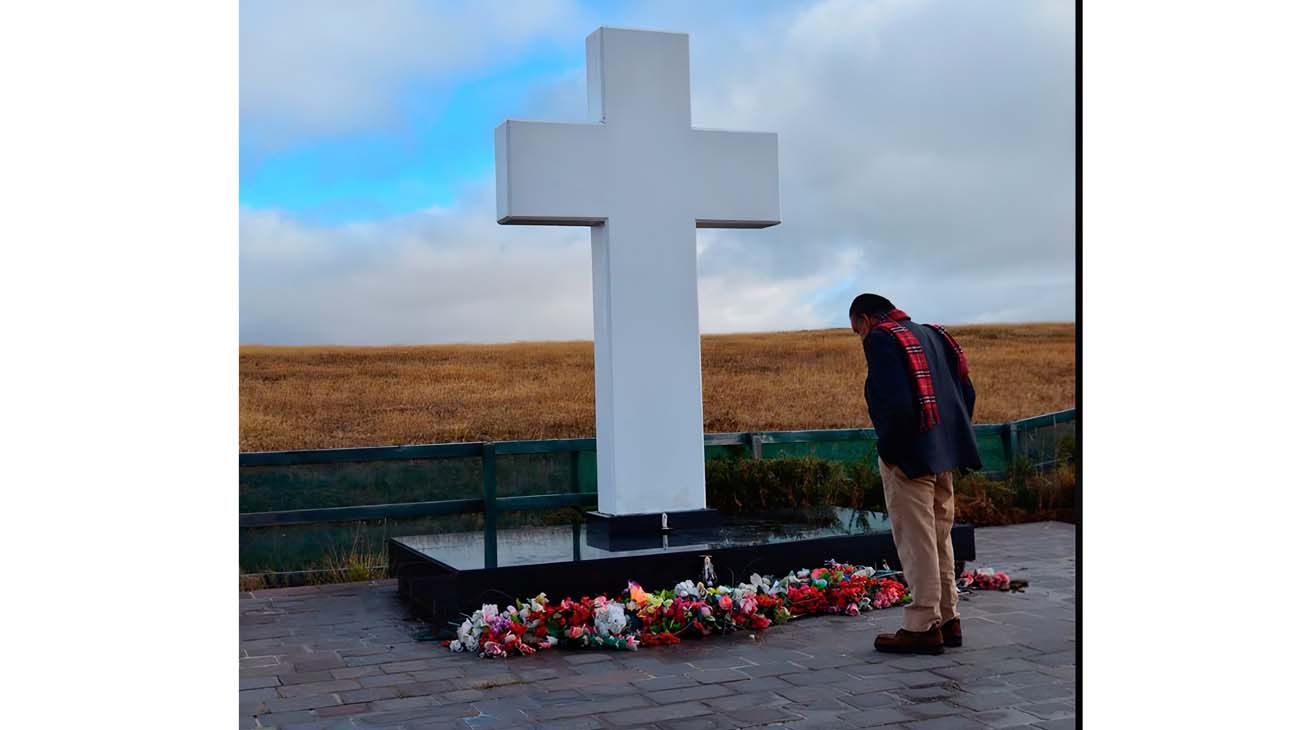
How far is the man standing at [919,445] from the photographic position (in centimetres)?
488

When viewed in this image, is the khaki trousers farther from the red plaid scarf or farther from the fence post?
the fence post

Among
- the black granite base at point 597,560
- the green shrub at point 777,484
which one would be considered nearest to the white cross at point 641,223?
the black granite base at point 597,560

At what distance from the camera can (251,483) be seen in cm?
938

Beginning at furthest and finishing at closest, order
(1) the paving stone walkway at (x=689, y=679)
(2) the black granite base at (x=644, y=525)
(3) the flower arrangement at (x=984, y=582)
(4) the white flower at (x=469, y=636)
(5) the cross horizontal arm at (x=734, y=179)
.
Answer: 1. (5) the cross horizontal arm at (x=734, y=179)
2. (2) the black granite base at (x=644, y=525)
3. (3) the flower arrangement at (x=984, y=582)
4. (4) the white flower at (x=469, y=636)
5. (1) the paving stone walkway at (x=689, y=679)

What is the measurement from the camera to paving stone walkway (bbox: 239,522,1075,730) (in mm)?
4117

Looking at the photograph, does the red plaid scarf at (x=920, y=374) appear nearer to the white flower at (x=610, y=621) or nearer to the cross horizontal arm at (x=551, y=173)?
the white flower at (x=610, y=621)

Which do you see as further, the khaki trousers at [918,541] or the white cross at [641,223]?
the white cross at [641,223]

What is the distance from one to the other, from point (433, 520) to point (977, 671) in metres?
5.44

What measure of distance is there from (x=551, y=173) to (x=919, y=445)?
102 inches

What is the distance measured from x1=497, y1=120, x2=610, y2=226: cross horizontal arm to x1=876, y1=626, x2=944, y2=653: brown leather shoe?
108 inches

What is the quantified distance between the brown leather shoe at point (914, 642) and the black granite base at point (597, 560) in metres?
1.12

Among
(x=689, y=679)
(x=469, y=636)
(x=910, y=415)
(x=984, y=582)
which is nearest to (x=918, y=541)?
(x=910, y=415)

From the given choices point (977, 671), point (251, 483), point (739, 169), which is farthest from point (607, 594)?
point (251, 483)
